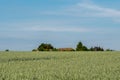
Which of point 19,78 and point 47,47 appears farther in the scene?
point 47,47

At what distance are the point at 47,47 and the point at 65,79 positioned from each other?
67.4m

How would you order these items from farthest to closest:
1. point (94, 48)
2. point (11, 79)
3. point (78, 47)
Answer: point (78, 47) < point (94, 48) < point (11, 79)

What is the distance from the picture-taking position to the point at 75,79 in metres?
12.7

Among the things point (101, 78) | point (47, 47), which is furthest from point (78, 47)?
point (101, 78)

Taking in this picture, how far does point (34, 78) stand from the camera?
42.0 feet

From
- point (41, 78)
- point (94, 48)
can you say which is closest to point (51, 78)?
point (41, 78)

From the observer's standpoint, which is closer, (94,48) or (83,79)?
(83,79)

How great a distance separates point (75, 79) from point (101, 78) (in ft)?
2.87

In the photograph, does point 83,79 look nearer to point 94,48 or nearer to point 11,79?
point 11,79

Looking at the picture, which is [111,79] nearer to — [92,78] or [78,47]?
[92,78]

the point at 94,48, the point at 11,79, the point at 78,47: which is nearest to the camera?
the point at 11,79

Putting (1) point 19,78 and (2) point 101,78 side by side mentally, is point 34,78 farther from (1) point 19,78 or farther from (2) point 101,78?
(2) point 101,78

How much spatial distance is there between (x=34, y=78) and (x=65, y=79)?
0.96 meters

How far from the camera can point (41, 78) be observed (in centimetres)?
1261
